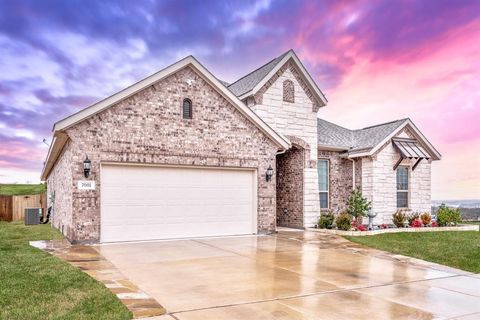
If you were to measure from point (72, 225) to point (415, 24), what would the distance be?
12.6 metres

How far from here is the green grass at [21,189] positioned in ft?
120

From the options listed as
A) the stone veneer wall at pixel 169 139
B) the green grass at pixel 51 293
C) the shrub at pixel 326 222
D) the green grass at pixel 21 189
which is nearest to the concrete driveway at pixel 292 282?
the green grass at pixel 51 293

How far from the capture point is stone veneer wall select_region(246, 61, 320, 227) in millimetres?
16906

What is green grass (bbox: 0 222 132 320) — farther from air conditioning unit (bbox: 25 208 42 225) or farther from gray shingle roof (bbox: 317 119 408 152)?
gray shingle roof (bbox: 317 119 408 152)

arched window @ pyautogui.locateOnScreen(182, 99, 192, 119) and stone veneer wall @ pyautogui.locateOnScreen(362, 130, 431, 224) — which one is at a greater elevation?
arched window @ pyautogui.locateOnScreen(182, 99, 192, 119)

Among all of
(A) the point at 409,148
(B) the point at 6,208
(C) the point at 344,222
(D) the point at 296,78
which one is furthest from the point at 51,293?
(B) the point at 6,208

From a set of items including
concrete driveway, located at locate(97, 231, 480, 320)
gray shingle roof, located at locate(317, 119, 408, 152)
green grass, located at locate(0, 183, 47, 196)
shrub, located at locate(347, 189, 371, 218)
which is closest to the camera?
concrete driveway, located at locate(97, 231, 480, 320)

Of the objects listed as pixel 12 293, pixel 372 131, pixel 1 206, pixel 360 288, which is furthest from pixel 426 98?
pixel 1 206

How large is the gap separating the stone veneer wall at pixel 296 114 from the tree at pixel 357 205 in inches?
55.0

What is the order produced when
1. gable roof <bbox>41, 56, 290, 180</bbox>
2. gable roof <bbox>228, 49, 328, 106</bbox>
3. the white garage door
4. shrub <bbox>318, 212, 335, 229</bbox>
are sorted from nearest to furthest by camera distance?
1. gable roof <bbox>41, 56, 290, 180</bbox>
2. the white garage door
3. shrub <bbox>318, 212, 335, 229</bbox>
4. gable roof <bbox>228, 49, 328, 106</bbox>

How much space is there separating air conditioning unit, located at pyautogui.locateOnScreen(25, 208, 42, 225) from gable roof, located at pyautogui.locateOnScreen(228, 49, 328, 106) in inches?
465

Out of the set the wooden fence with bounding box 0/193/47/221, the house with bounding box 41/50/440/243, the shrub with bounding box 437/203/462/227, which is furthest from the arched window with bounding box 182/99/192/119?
the wooden fence with bounding box 0/193/47/221

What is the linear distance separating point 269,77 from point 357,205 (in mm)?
6438

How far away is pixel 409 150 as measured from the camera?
18.7 meters
